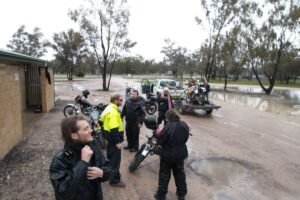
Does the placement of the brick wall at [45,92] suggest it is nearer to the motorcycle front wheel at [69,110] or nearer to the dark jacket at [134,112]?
the motorcycle front wheel at [69,110]

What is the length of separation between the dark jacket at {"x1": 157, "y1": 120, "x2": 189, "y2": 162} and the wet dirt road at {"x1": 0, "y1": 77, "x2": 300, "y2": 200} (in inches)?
34.7

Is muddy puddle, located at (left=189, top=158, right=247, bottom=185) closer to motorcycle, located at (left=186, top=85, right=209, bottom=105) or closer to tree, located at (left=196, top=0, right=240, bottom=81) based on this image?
motorcycle, located at (left=186, top=85, right=209, bottom=105)

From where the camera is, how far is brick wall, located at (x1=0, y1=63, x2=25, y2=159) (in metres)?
6.08

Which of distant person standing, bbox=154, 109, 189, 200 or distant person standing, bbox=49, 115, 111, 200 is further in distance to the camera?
distant person standing, bbox=154, 109, 189, 200

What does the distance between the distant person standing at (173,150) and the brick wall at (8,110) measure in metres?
4.02

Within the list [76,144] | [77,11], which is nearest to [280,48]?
[77,11]

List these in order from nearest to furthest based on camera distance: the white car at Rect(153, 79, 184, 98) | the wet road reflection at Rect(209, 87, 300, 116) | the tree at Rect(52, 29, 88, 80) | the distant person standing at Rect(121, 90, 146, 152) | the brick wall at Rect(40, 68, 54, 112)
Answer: the distant person standing at Rect(121, 90, 146, 152) → the brick wall at Rect(40, 68, 54, 112) → the white car at Rect(153, 79, 184, 98) → the wet road reflection at Rect(209, 87, 300, 116) → the tree at Rect(52, 29, 88, 80)

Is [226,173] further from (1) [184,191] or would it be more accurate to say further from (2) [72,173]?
(2) [72,173]

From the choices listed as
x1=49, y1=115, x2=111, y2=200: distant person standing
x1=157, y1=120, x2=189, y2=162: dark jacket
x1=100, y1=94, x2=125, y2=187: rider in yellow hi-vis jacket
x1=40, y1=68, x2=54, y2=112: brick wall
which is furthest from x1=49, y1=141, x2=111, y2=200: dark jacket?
x1=40, y1=68, x2=54, y2=112: brick wall

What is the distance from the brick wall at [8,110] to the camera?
20.0 feet

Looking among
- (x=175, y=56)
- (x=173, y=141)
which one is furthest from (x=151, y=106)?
(x=175, y=56)

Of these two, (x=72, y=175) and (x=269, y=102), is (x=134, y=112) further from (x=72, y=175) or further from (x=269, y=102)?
(x=269, y=102)

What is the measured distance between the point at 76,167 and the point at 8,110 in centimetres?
548

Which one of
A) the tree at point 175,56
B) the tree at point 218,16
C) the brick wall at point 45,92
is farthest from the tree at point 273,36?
the tree at point 175,56
